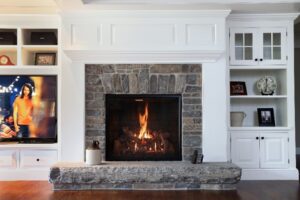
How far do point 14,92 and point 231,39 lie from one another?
3.14 metres

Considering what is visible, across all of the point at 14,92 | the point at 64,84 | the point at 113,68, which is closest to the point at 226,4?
the point at 113,68

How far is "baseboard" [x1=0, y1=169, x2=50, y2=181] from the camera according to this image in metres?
4.75

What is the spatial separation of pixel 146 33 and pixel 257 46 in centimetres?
158

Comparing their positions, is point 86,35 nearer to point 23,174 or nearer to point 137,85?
point 137,85

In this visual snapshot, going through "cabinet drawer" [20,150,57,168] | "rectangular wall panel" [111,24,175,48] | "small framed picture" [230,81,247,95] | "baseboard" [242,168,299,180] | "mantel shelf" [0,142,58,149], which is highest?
"rectangular wall panel" [111,24,175,48]

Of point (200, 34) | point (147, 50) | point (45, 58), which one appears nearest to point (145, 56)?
point (147, 50)

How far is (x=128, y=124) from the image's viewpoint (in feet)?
15.5

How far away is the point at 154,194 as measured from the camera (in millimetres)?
4008

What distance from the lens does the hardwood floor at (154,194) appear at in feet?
12.7

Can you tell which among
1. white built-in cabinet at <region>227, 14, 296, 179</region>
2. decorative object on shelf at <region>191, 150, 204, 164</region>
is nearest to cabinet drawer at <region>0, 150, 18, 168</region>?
decorative object on shelf at <region>191, 150, 204, 164</region>

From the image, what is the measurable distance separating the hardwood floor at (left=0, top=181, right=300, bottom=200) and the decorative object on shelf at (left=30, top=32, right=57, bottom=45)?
196 centimetres

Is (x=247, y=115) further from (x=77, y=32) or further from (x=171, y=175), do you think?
(x=77, y=32)

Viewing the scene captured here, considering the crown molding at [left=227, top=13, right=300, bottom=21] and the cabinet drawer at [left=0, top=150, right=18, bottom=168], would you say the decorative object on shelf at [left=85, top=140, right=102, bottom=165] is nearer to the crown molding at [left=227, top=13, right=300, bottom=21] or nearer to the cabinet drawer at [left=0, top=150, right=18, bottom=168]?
the cabinet drawer at [left=0, top=150, right=18, bottom=168]

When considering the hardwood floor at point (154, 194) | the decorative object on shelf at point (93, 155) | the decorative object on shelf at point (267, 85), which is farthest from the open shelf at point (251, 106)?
the decorative object on shelf at point (93, 155)
